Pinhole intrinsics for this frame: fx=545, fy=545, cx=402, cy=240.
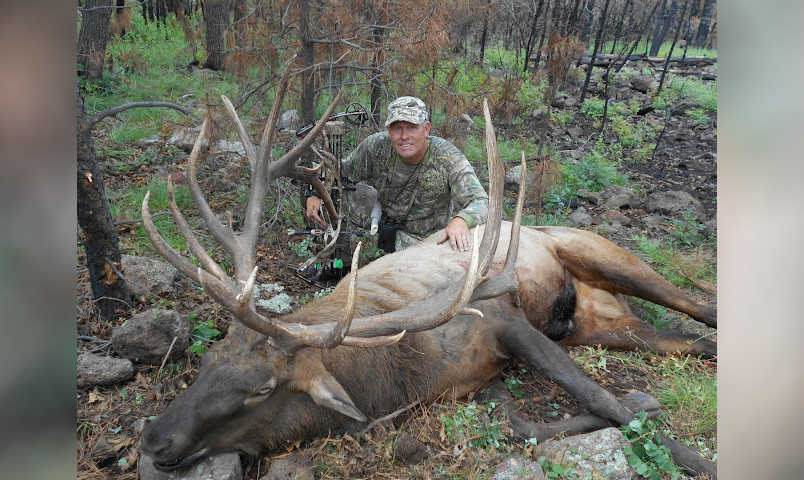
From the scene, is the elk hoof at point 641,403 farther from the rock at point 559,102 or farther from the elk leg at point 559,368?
the rock at point 559,102

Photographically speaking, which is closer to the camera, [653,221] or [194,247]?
[194,247]

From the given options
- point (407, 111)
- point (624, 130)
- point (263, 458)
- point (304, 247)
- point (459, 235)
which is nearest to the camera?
point (263, 458)

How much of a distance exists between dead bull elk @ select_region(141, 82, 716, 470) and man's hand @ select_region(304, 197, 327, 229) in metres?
0.38

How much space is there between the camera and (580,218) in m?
6.04

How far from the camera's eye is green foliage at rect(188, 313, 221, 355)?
336 centimetres

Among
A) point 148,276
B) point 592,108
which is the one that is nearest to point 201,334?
point 148,276

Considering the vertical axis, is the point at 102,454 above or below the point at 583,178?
below

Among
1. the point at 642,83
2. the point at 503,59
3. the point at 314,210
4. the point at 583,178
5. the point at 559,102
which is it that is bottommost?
the point at 583,178

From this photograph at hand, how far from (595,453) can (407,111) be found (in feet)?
8.63

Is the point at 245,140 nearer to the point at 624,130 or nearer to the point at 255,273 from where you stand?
the point at 255,273

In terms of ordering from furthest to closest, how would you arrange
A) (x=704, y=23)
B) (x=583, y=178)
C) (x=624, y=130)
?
(x=704, y=23) → (x=624, y=130) → (x=583, y=178)
